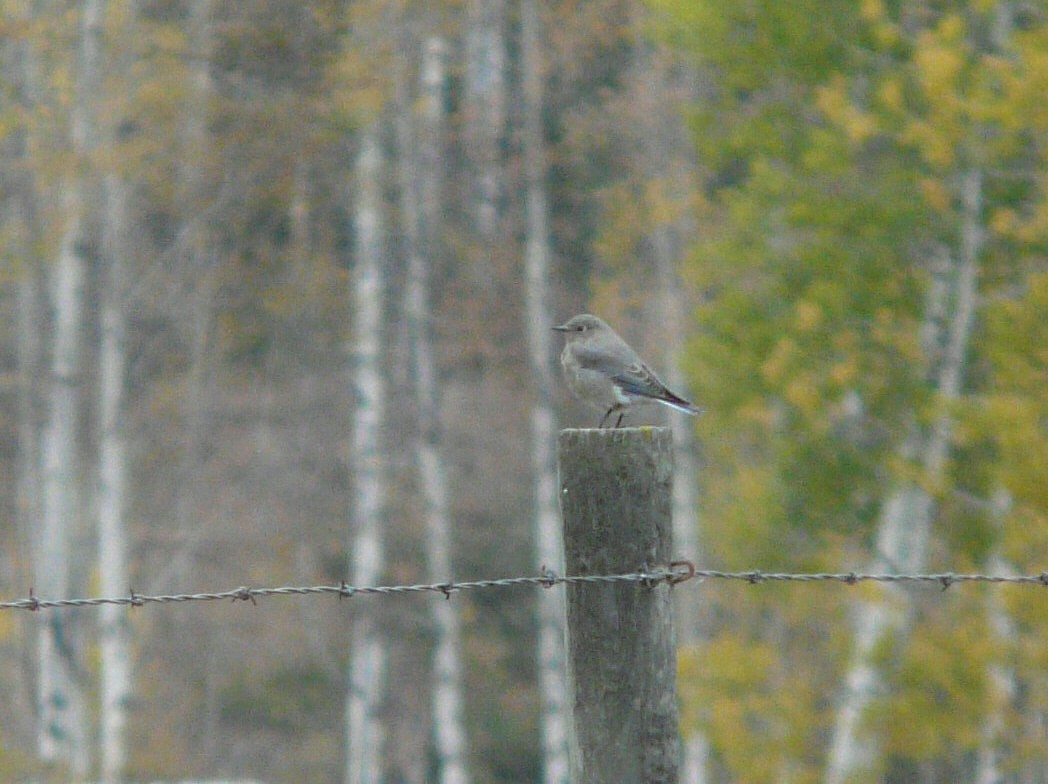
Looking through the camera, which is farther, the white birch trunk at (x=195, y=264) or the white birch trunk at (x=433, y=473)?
the white birch trunk at (x=433, y=473)

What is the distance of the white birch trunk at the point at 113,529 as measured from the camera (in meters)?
18.9

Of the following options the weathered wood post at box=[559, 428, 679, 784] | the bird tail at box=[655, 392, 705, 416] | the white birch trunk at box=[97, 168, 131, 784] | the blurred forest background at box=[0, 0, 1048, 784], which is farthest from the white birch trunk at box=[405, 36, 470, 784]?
the weathered wood post at box=[559, 428, 679, 784]

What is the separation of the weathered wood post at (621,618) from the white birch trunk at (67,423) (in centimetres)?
1464

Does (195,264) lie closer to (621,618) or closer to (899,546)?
(899,546)

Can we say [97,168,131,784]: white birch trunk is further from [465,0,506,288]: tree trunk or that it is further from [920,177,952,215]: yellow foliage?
[920,177,952,215]: yellow foliage

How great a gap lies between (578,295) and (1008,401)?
13963 millimetres

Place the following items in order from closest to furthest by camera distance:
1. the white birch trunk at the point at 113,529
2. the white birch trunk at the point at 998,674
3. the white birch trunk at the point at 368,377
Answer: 1. the white birch trunk at the point at 998,674
2. the white birch trunk at the point at 113,529
3. the white birch trunk at the point at 368,377

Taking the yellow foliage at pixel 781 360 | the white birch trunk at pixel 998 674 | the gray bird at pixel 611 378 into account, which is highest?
the yellow foliage at pixel 781 360

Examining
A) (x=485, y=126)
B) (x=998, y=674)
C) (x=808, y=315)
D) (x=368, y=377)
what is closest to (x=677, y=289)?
(x=485, y=126)

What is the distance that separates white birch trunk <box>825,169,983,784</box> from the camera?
17016 millimetres

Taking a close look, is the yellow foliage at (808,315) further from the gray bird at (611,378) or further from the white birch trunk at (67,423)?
the gray bird at (611,378)

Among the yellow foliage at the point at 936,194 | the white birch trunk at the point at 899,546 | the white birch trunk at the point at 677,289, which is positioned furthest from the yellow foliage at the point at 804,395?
the white birch trunk at the point at 677,289

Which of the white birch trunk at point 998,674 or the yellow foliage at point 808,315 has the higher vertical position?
the yellow foliage at point 808,315

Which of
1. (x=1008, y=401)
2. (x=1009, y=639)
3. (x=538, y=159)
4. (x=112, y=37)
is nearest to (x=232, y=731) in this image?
(x=538, y=159)
